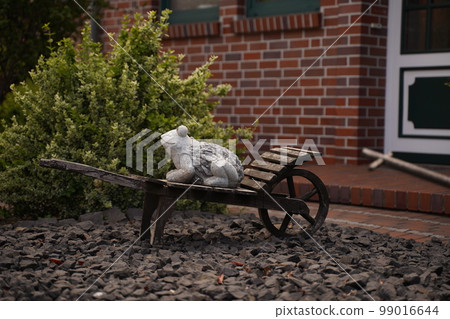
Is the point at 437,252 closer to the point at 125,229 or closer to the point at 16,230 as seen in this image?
the point at 125,229

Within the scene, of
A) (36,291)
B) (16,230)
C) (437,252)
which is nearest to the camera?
(36,291)

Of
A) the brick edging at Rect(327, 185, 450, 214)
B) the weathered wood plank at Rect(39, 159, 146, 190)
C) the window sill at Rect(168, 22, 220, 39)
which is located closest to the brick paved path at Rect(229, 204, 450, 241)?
the brick edging at Rect(327, 185, 450, 214)

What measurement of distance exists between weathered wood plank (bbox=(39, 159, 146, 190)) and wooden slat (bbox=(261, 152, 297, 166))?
2.54 feet

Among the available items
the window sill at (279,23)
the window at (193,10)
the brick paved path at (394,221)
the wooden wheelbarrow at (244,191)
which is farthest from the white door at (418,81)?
the wooden wheelbarrow at (244,191)

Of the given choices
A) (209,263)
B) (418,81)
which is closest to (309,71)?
(418,81)

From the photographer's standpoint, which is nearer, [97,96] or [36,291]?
[36,291]

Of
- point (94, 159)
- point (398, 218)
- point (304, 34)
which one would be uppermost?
point (304, 34)

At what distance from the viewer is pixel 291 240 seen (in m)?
4.00

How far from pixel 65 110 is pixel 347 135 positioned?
124 inches

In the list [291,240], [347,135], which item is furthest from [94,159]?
[347,135]

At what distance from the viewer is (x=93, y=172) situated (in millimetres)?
3744

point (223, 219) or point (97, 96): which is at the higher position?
point (97, 96)

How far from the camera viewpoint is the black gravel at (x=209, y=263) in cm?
297

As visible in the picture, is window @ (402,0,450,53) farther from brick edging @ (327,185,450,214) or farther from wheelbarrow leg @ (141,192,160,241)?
wheelbarrow leg @ (141,192,160,241)
